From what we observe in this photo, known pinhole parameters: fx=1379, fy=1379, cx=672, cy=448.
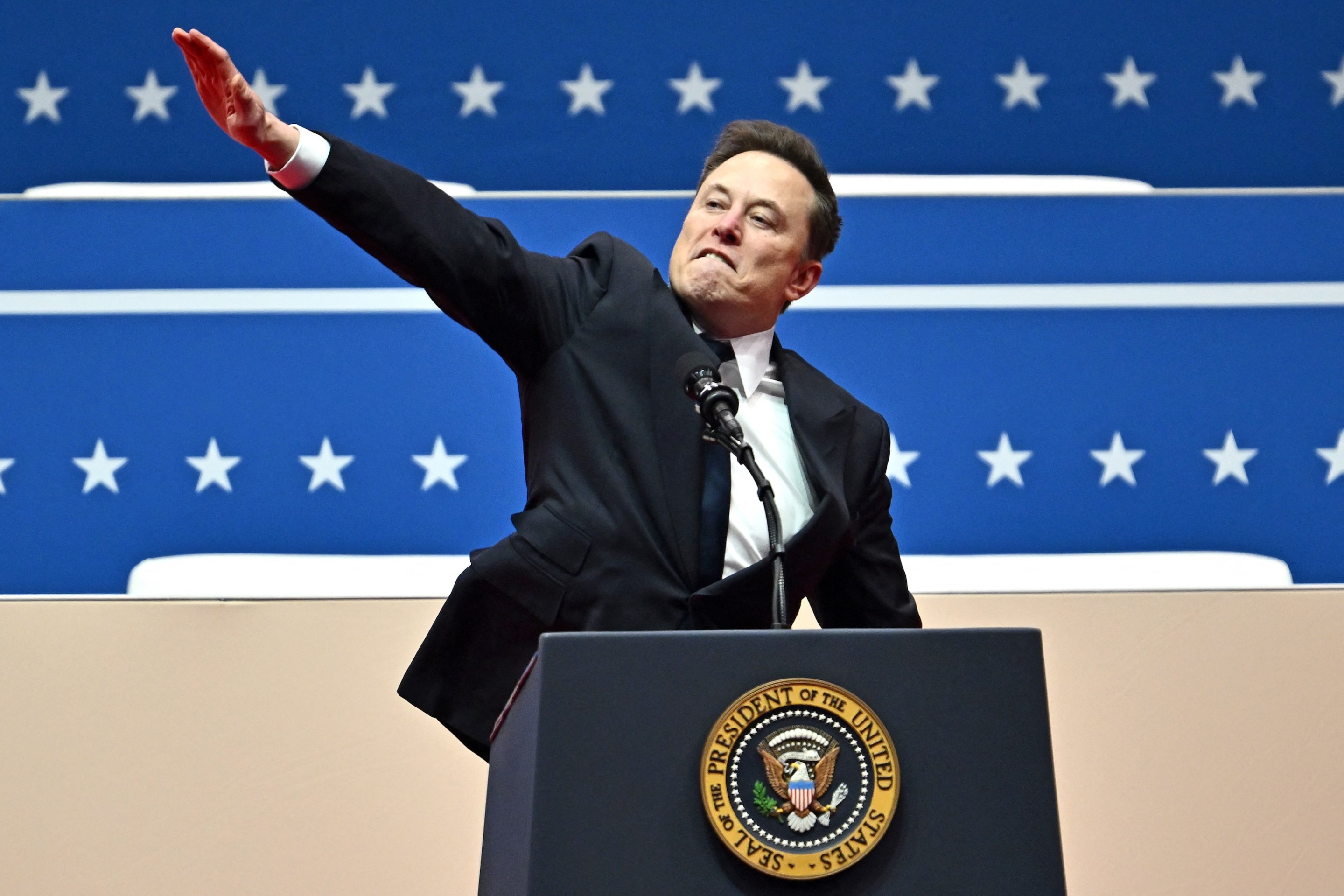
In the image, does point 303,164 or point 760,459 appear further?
point 760,459

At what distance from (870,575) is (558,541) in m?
0.43

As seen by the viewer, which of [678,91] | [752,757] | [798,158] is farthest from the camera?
[678,91]

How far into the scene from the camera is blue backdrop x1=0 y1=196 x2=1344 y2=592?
2553 millimetres

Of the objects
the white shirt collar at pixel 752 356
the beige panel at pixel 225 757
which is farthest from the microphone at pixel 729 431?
the beige panel at pixel 225 757

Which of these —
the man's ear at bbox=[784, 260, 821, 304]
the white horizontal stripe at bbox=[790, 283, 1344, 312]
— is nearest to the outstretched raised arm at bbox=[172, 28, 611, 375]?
the man's ear at bbox=[784, 260, 821, 304]

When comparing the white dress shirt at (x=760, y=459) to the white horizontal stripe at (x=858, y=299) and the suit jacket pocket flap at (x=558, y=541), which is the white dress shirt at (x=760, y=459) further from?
the white horizontal stripe at (x=858, y=299)

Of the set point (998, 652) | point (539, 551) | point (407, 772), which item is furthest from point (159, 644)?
point (998, 652)

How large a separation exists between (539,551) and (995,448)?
1431 mm

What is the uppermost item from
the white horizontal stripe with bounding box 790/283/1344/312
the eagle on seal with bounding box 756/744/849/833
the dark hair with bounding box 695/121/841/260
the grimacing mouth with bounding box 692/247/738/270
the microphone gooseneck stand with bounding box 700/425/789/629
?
the white horizontal stripe with bounding box 790/283/1344/312

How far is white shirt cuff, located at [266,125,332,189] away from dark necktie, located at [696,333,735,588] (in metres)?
0.48

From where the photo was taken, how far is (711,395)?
1.28m

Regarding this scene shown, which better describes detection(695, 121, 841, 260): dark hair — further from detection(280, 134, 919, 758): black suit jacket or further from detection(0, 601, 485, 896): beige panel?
detection(0, 601, 485, 896): beige panel

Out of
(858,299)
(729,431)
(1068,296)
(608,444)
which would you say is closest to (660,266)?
(858,299)

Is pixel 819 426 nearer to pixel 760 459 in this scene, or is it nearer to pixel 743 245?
pixel 760 459
